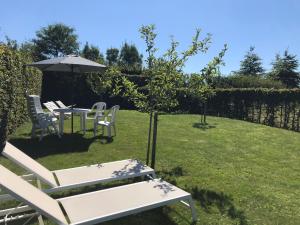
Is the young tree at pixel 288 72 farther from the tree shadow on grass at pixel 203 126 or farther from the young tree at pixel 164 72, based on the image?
the young tree at pixel 164 72

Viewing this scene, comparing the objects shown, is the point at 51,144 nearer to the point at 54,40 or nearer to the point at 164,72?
the point at 164,72

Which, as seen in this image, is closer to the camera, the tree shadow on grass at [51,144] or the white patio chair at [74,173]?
the white patio chair at [74,173]

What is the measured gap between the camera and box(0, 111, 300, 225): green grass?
524cm

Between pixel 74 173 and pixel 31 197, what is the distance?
1.98m

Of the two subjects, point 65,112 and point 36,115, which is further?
point 65,112

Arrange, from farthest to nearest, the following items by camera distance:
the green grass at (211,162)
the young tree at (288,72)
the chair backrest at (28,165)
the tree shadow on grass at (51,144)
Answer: the young tree at (288,72) < the tree shadow on grass at (51,144) < the green grass at (211,162) < the chair backrest at (28,165)

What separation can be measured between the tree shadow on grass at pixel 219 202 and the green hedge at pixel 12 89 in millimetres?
5523

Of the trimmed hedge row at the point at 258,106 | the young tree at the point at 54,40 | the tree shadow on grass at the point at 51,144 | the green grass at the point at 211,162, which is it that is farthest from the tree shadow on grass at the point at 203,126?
the young tree at the point at 54,40

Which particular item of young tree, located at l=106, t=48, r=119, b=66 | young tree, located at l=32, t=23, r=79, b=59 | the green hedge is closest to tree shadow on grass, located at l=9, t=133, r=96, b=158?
the green hedge

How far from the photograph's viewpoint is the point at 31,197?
3785 millimetres

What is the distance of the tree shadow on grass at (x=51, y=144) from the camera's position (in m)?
8.66

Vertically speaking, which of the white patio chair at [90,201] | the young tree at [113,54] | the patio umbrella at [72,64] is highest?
the young tree at [113,54]

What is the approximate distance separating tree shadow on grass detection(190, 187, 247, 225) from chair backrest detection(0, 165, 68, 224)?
2.48m

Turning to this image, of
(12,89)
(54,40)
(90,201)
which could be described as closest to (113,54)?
(54,40)
